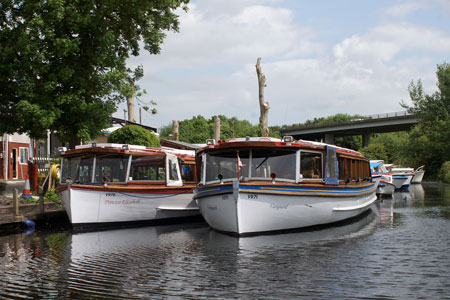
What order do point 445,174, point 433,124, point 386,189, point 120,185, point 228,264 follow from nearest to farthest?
point 228,264, point 120,185, point 386,189, point 445,174, point 433,124

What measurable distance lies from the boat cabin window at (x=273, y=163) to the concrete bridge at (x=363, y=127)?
182 feet

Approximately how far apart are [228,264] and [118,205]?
27.4ft

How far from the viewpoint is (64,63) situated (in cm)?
2352

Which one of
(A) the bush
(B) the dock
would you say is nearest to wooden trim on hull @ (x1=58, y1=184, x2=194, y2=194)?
(B) the dock

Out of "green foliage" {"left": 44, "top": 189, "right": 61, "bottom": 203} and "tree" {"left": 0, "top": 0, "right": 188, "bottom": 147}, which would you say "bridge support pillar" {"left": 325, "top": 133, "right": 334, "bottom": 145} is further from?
"green foliage" {"left": 44, "top": 189, "right": 61, "bottom": 203}

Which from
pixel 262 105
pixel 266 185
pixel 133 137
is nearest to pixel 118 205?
pixel 266 185

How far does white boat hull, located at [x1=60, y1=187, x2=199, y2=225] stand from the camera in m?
18.4

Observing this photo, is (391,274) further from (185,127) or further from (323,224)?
(185,127)

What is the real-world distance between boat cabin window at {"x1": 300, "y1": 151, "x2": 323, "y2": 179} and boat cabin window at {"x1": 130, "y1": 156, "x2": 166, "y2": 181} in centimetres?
634

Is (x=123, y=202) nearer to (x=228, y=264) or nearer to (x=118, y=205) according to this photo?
(x=118, y=205)

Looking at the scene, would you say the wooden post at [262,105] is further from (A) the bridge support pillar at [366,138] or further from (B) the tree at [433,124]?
(A) the bridge support pillar at [366,138]

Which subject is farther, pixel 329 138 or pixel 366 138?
pixel 329 138

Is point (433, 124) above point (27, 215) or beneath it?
above

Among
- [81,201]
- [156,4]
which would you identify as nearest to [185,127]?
[156,4]
